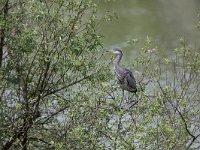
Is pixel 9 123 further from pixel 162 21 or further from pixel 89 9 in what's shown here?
pixel 162 21

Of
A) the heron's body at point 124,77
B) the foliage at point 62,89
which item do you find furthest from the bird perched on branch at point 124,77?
the foliage at point 62,89

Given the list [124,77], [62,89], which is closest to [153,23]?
[124,77]

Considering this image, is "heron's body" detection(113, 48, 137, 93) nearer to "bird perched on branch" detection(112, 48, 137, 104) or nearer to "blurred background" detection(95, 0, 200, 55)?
"bird perched on branch" detection(112, 48, 137, 104)

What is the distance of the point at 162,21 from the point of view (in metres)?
29.7

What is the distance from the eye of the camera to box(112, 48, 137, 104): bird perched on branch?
11.0 metres

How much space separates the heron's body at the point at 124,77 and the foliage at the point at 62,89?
3.74 feet

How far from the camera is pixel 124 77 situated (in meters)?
11.5

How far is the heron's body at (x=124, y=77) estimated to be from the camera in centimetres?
1105

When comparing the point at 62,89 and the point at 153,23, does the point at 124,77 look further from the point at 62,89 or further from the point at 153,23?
the point at 153,23

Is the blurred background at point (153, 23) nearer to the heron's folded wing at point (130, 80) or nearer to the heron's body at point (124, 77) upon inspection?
the heron's body at point (124, 77)

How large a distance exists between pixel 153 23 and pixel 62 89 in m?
19.7

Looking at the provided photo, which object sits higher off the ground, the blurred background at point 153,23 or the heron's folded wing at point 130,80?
the blurred background at point 153,23

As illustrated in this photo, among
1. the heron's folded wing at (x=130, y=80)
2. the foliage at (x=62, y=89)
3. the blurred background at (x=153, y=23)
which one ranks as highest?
the blurred background at (x=153, y=23)

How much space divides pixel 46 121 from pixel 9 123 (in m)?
0.83
